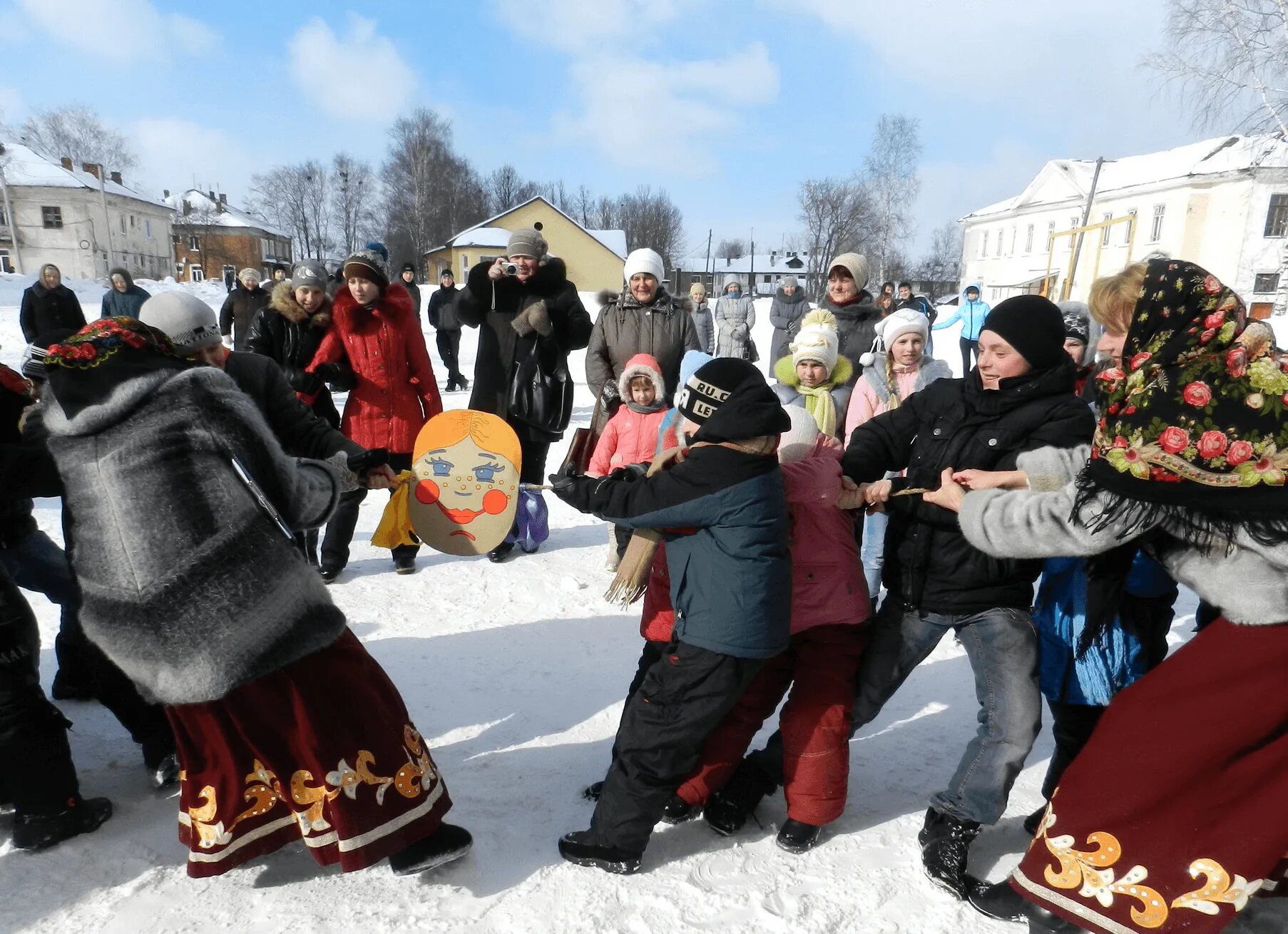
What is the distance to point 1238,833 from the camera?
164cm

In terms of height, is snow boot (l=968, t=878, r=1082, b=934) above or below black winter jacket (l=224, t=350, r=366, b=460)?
below

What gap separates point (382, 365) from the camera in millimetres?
4230

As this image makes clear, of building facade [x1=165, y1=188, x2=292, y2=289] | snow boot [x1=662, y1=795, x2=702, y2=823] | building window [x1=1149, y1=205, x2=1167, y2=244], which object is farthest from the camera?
building facade [x1=165, y1=188, x2=292, y2=289]

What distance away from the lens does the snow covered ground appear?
2.05 meters

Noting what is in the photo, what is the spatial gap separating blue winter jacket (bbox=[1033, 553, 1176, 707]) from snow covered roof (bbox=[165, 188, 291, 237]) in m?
61.0

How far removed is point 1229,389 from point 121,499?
238 centimetres

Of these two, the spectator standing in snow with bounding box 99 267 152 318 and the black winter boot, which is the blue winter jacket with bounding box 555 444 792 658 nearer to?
the black winter boot

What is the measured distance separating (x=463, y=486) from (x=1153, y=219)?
41.6 m

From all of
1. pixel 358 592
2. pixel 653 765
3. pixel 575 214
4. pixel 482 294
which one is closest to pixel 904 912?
pixel 653 765

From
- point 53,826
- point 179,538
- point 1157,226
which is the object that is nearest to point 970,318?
point 179,538

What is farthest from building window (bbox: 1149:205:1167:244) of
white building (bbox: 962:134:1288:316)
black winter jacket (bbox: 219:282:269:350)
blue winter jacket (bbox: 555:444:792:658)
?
blue winter jacket (bbox: 555:444:792:658)

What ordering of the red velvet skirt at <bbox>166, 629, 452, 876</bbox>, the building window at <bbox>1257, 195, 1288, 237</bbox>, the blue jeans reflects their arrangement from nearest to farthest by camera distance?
the red velvet skirt at <bbox>166, 629, 452, 876</bbox>
the blue jeans
the building window at <bbox>1257, 195, 1288, 237</bbox>

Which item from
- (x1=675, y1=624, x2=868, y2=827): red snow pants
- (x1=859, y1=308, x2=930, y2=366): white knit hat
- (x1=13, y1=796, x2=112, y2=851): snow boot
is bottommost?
(x1=13, y1=796, x2=112, y2=851): snow boot

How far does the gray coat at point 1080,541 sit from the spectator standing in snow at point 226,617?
1667mm
